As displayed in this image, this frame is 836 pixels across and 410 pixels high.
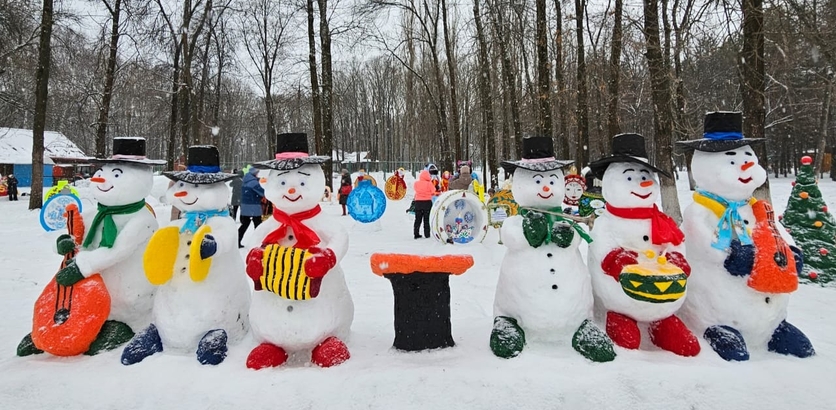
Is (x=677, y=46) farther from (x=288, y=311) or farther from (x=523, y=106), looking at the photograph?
(x=523, y=106)

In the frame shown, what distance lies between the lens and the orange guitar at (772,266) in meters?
3.38

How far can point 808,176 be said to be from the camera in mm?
6289

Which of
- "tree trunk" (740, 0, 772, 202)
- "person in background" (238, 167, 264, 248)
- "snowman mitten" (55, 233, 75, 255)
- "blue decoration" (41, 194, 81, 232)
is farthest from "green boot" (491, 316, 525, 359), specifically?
"blue decoration" (41, 194, 81, 232)

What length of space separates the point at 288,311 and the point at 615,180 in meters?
Answer: 2.77

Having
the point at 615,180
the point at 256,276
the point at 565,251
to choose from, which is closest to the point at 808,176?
the point at 615,180

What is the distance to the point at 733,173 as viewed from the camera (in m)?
3.60

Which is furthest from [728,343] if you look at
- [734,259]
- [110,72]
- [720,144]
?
[110,72]

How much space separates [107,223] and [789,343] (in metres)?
5.58

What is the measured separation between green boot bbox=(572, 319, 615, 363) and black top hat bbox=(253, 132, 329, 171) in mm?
2394

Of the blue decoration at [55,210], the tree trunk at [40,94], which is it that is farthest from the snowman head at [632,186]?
the tree trunk at [40,94]

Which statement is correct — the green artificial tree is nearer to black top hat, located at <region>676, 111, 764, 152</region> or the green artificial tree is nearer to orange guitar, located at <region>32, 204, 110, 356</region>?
black top hat, located at <region>676, 111, 764, 152</region>

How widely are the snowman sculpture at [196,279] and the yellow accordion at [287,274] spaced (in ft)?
1.99

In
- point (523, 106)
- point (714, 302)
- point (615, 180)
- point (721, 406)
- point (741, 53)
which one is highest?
point (523, 106)

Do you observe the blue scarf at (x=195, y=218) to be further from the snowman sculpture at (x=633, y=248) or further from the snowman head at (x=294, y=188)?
the snowman sculpture at (x=633, y=248)
